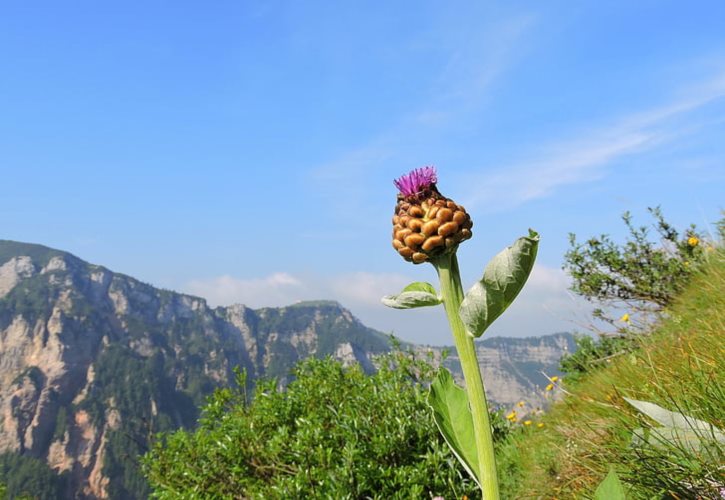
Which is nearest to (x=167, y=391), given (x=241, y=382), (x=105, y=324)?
(x=105, y=324)

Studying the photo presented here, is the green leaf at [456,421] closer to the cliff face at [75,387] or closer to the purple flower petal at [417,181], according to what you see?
the purple flower petal at [417,181]

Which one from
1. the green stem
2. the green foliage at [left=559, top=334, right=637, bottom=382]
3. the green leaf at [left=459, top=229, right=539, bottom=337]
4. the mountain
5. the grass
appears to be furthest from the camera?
the mountain

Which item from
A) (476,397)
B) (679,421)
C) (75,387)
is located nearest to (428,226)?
(476,397)

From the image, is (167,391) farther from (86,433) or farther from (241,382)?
(241,382)

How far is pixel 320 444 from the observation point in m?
5.63

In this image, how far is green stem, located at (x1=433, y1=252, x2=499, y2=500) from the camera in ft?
4.60

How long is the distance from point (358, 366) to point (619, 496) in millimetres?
6209

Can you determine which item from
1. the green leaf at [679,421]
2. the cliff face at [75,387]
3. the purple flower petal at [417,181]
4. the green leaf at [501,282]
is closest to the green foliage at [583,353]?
the green leaf at [679,421]

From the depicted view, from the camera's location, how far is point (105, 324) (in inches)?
7589

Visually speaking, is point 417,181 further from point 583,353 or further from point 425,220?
point 583,353

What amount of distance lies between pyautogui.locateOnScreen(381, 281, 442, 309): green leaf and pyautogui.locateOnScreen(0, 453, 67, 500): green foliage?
15469cm

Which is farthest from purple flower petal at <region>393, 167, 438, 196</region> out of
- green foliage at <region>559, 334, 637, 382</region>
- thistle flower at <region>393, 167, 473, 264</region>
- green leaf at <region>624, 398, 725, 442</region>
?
green foliage at <region>559, 334, 637, 382</region>

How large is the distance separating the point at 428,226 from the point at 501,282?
34cm

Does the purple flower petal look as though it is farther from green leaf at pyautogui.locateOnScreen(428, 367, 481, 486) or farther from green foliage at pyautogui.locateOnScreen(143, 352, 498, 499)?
green foliage at pyautogui.locateOnScreen(143, 352, 498, 499)
